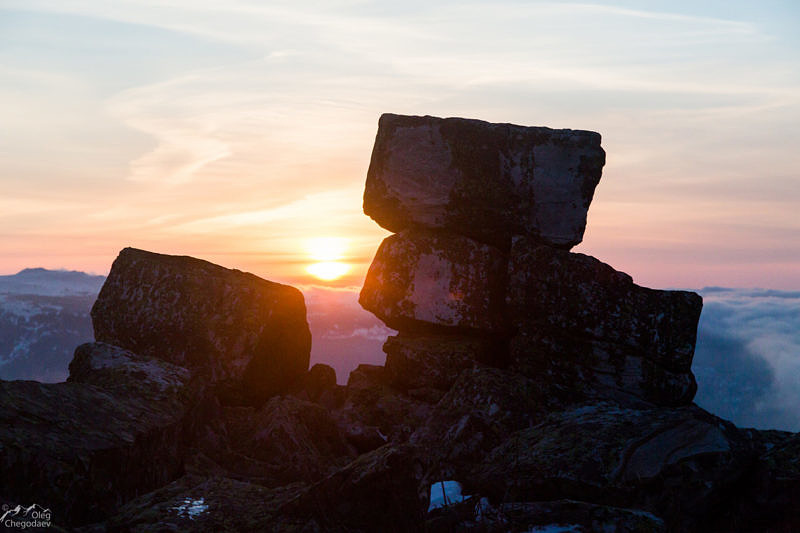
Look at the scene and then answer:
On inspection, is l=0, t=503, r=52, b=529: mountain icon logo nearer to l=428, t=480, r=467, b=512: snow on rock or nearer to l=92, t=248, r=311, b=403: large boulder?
l=428, t=480, r=467, b=512: snow on rock

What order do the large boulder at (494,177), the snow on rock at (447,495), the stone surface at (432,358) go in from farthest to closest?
the large boulder at (494,177) → the stone surface at (432,358) → the snow on rock at (447,495)

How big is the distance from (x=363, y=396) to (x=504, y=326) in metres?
3.23

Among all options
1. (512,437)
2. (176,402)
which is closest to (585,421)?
(512,437)

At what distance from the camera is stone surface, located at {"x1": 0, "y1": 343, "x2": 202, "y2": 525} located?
21.6 ft

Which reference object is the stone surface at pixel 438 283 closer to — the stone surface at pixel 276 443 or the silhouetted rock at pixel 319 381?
the silhouetted rock at pixel 319 381

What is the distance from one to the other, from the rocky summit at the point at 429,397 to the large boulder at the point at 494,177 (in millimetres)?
42

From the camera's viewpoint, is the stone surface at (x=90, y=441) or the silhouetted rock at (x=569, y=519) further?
the stone surface at (x=90, y=441)

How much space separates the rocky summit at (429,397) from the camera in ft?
21.4

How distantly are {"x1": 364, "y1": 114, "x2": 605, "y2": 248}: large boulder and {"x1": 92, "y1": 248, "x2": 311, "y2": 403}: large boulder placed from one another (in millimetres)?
3741

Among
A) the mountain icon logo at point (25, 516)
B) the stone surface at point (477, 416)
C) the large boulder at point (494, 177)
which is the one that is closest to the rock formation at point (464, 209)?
the large boulder at point (494, 177)

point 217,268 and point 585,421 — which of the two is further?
point 217,268

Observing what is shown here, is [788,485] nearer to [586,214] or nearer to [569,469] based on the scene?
[569,469]

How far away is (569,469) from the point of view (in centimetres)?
752

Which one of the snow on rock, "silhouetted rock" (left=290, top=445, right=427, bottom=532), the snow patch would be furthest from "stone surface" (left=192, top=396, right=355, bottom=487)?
"silhouetted rock" (left=290, top=445, right=427, bottom=532)
